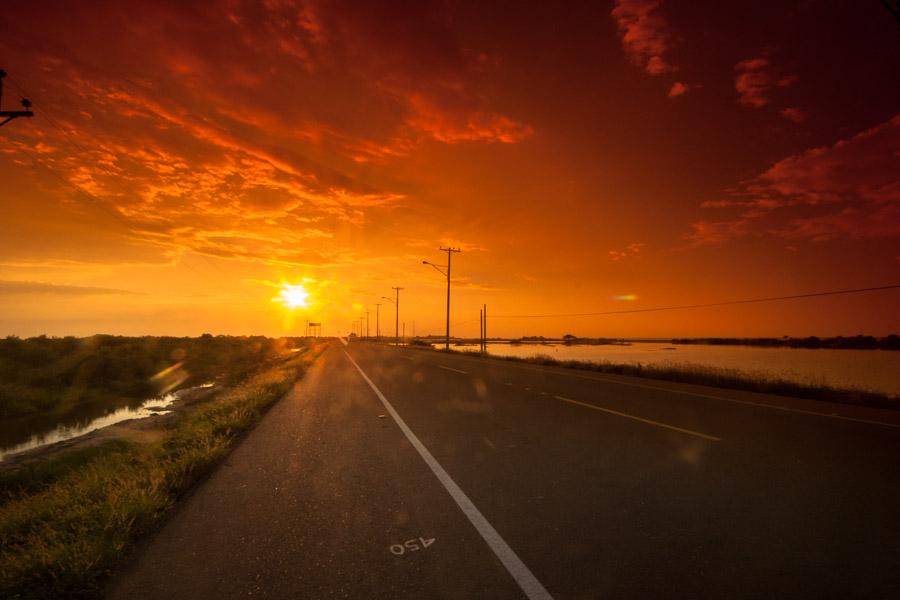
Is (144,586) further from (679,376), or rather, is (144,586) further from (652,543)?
(679,376)

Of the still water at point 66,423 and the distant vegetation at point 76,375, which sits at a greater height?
the distant vegetation at point 76,375

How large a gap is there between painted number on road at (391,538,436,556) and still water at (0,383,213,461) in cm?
1195

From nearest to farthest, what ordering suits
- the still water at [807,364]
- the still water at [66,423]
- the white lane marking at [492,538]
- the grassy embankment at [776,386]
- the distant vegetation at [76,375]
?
the white lane marking at [492,538], the grassy embankment at [776,386], the still water at [66,423], the distant vegetation at [76,375], the still water at [807,364]

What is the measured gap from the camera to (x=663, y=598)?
3.05 meters

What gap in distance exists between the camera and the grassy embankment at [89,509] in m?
3.46

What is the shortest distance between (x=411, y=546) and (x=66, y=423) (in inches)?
685

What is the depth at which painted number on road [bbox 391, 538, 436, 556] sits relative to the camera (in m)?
3.80

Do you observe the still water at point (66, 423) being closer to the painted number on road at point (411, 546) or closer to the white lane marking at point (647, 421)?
the painted number on road at point (411, 546)

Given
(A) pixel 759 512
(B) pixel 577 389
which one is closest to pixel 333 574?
(A) pixel 759 512

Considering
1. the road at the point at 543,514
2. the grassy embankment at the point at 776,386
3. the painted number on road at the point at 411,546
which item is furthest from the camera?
the grassy embankment at the point at 776,386

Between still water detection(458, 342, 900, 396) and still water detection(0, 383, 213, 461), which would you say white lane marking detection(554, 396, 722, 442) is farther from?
still water detection(0, 383, 213, 461)

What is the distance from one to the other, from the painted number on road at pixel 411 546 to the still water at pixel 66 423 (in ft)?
39.2

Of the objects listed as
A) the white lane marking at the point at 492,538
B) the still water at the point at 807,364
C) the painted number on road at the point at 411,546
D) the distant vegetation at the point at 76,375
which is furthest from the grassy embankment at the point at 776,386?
the distant vegetation at the point at 76,375

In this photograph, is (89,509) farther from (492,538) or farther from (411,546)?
(492,538)
